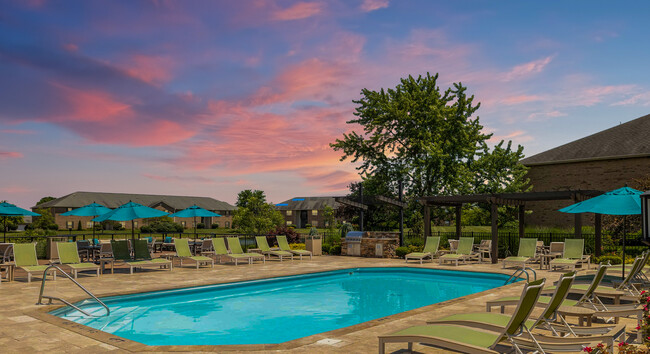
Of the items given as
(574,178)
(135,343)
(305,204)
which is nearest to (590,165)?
(574,178)

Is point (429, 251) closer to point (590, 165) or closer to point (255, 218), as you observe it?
point (590, 165)

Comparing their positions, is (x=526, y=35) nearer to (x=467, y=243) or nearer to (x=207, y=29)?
(x=467, y=243)

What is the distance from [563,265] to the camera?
16.1 m

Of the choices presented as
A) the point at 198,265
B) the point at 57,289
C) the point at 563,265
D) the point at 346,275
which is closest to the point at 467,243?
the point at 563,265

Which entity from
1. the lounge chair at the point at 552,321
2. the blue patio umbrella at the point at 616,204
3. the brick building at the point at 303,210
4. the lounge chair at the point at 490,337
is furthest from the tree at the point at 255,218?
the brick building at the point at 303,210

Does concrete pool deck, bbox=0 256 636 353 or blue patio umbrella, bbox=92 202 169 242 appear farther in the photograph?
blue patio umbrella, bbox=92 202 169 242

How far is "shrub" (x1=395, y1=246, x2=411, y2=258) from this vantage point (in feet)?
69.8

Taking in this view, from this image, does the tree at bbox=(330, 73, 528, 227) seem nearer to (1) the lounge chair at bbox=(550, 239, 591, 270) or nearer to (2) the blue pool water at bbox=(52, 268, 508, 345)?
(1) the lounge chair at bbox=(550, 239, 591, 270)

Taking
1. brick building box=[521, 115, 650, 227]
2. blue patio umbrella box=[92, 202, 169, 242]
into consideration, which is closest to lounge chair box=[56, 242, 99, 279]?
blue patio umbrella box=[92, 202, 169, 242]

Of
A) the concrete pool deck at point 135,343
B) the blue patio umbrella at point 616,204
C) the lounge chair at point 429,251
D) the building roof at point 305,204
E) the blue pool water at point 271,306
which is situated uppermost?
the building roof at point 305,204

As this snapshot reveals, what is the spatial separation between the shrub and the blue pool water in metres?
3.95

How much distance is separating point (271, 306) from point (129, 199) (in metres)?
82.0

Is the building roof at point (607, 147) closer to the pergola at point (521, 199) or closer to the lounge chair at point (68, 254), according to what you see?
the pergola at point (521, 199)

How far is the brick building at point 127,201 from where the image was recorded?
A: 76.2 meters
